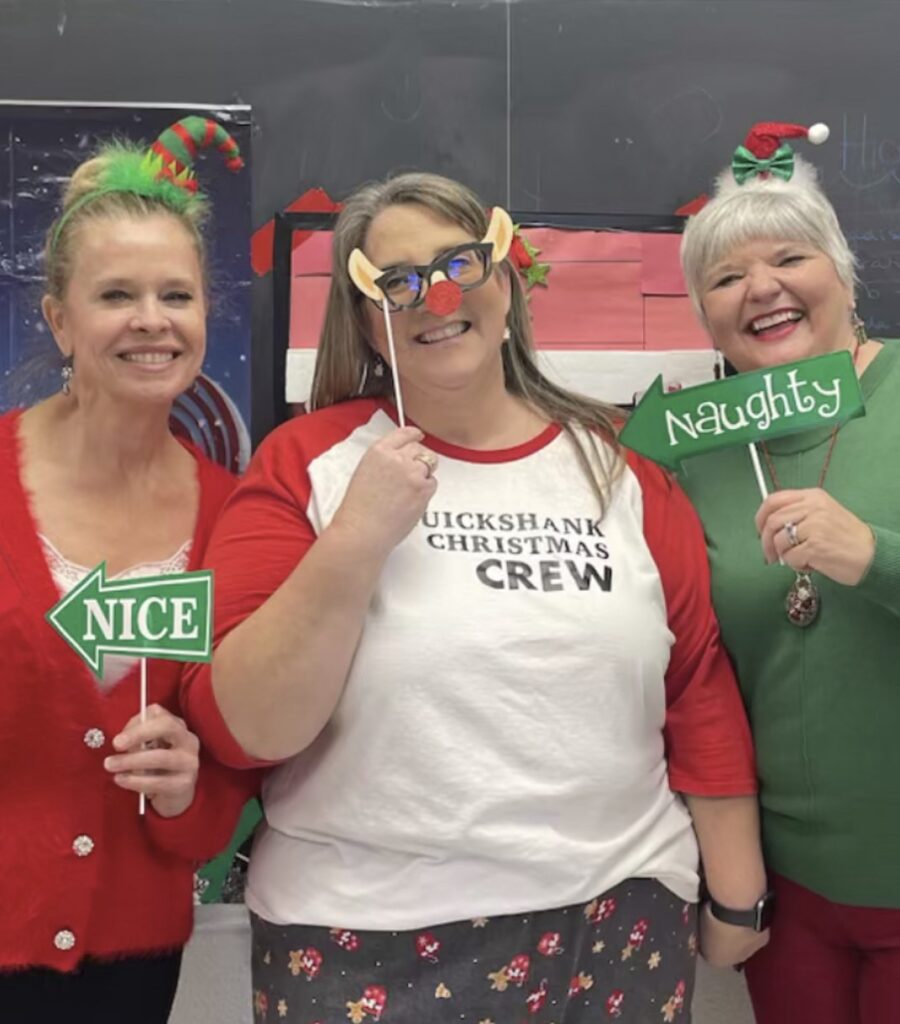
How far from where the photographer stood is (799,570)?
1.26 m

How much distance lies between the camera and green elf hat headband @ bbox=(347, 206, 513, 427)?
50.1 inches

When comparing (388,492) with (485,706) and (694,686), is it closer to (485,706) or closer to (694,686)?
(485,706)

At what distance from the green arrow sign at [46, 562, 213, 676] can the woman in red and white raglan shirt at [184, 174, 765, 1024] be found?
0.05 m

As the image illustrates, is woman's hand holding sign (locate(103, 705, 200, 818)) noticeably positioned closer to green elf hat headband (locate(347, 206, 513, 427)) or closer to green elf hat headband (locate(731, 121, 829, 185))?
green elf hat headband (locate(347, 206, 513, 427))

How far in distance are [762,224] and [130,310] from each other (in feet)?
2.72

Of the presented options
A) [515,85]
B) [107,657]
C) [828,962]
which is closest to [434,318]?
[107,657]

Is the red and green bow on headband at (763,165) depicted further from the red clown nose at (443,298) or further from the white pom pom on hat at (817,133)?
the red clown nose at (443,298)

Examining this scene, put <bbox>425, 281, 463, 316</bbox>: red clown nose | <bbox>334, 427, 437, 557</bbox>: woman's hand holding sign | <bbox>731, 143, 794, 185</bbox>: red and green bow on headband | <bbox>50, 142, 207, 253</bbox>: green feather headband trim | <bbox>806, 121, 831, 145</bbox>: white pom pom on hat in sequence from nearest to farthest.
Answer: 1. <bbox>334, 427, 437, 557</bbox>: woman's hand holding sign
2. <bbox>425, 281, 463, 316</bbox>: red clown nose
3. <bbox>50, 142, 207, 253</bbox>: green feather headband trim
4. <bbox>731, 143, 794, 185</bbox>: red and green bow on headband
5. <bbox>806, 121, 831, 145</bbox>: white pom pom on hat

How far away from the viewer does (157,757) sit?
1176 mm

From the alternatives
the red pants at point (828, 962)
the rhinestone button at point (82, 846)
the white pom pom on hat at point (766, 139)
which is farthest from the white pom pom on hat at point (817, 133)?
the rhinestone button at point (82, 846)

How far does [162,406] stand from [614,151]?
964 mm

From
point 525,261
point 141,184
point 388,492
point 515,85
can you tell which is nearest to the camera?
point 388,492

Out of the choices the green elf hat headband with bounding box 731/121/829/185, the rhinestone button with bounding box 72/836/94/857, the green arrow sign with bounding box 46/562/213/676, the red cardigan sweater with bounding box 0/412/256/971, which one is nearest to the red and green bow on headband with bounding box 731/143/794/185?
the green elf hat headband with bounding box 731/121/829/185

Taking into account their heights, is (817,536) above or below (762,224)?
below
